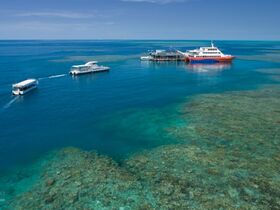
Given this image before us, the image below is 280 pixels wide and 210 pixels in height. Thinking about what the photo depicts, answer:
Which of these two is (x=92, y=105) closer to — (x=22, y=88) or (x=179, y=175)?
(x=22, y=88)

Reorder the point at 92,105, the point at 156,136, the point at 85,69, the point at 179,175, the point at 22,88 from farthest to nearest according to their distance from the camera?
1. the point at 85,69
2. the point at 22,88
3. the point at 92,105
4. the point at 156,136
5. the point at 179,175

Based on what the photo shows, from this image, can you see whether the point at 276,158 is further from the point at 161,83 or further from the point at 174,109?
the point at 161,83

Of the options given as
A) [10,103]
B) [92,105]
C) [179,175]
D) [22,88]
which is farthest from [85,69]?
[179,175]

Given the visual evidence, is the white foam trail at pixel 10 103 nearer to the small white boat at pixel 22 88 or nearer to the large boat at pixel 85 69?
the small white boat at pixel 22 88

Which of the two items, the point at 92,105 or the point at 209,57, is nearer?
the point at 92,105

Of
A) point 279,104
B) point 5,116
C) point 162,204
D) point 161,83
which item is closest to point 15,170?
point 162,204

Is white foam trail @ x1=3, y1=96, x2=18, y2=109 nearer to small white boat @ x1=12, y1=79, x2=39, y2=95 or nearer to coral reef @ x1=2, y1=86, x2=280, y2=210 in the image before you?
small white boat @ x1=12, y1=79, x2=39, y2=95

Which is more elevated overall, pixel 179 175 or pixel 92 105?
pixel 92 105

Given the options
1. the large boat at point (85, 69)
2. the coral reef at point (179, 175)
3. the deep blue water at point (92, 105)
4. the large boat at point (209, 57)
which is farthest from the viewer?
the large boat at point (209, 57)

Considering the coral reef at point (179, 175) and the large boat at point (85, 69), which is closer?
the coral reef at point (179, 175)

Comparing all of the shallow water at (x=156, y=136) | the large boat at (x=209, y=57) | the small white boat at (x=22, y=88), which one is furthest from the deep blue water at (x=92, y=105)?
the large boat at (x=209, y=57)
